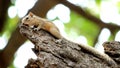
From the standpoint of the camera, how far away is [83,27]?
2.88 m

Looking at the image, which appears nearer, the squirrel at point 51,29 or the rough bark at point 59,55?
the rough bark at point 59,55

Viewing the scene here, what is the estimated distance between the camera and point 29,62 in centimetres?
132

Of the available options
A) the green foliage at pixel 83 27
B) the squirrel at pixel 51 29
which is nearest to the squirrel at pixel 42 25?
the squirrel at pixel 51 29

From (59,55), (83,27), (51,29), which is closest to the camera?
(59,55)

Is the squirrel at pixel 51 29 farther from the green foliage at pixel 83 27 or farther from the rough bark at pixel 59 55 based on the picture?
the green foliage at pixel 83 27

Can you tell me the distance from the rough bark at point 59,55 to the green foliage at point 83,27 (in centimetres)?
104

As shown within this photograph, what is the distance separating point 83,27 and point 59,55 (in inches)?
59.3

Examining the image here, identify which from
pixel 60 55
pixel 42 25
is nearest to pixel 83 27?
pixel 42 25

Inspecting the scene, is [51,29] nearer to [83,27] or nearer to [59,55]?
[59,55]

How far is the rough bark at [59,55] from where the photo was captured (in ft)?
4.40

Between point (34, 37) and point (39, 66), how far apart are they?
0.75ft

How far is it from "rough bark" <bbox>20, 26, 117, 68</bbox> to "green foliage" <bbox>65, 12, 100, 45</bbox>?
3.41ft

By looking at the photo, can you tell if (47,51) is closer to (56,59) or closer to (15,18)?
(56,59)

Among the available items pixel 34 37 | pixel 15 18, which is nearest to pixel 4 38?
pixel 15 18
